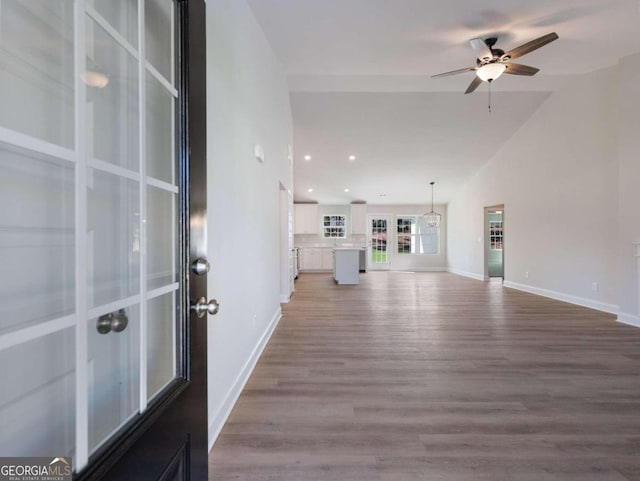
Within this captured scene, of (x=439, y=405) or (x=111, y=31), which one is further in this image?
(x=439, y=405)

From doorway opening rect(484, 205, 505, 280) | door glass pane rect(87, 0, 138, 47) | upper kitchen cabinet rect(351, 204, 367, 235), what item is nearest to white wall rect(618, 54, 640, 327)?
doorway opening rect(484, 205, 505, 280)

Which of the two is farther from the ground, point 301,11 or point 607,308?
point 301,11

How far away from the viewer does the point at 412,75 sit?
192 inches

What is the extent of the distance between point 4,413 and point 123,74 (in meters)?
0.79

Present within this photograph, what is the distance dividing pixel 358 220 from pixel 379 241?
1259 mm

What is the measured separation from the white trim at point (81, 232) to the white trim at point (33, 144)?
22 millimetres

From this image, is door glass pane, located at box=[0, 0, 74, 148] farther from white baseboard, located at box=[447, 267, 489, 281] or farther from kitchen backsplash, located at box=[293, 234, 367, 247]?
kitchen backsplash, located at box=[293, 234, 367, 247]

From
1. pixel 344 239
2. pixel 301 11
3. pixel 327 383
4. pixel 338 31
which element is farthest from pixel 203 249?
pixel 344 239

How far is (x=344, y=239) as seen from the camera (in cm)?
1060

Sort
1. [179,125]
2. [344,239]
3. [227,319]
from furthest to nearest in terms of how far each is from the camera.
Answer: [344,239]
[227,319]
[179,125]

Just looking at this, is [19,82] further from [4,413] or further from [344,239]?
[344,239]

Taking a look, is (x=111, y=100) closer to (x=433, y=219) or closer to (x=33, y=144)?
(x=33, y=144)

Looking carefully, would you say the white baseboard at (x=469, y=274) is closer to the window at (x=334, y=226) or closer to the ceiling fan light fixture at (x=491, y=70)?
the window at (x=334, y=226)

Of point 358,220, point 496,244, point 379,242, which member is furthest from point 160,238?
point 379,242
